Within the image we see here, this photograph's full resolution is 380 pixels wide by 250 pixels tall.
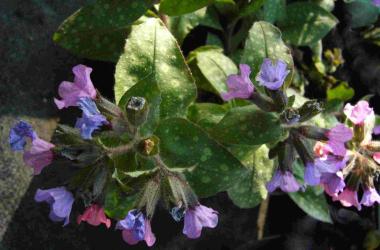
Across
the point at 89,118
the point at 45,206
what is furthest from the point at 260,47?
the point at 45,206

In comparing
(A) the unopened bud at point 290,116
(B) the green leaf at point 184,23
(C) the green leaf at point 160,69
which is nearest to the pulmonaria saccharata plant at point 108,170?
(C) the green leaf at point 160,69

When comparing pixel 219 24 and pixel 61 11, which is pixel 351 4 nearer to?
pixel 219 24

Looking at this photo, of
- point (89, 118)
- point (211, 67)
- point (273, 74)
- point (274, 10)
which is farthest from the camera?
point (274, 10)

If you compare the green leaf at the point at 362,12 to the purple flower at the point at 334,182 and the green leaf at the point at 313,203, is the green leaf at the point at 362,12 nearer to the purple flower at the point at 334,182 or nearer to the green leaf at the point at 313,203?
the green leaf at the point at 313,203

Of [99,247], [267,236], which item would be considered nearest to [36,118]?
[99,247]

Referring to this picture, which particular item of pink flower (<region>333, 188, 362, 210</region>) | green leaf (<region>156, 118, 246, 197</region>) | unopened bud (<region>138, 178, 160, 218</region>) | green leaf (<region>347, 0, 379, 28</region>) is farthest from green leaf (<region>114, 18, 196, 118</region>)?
green leaf (<region>347, 0, 379, 28</region>)

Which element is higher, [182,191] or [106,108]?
[106,108]

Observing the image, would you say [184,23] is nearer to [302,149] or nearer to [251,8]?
[251,8]

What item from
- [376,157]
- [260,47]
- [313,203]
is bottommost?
[313,203]
